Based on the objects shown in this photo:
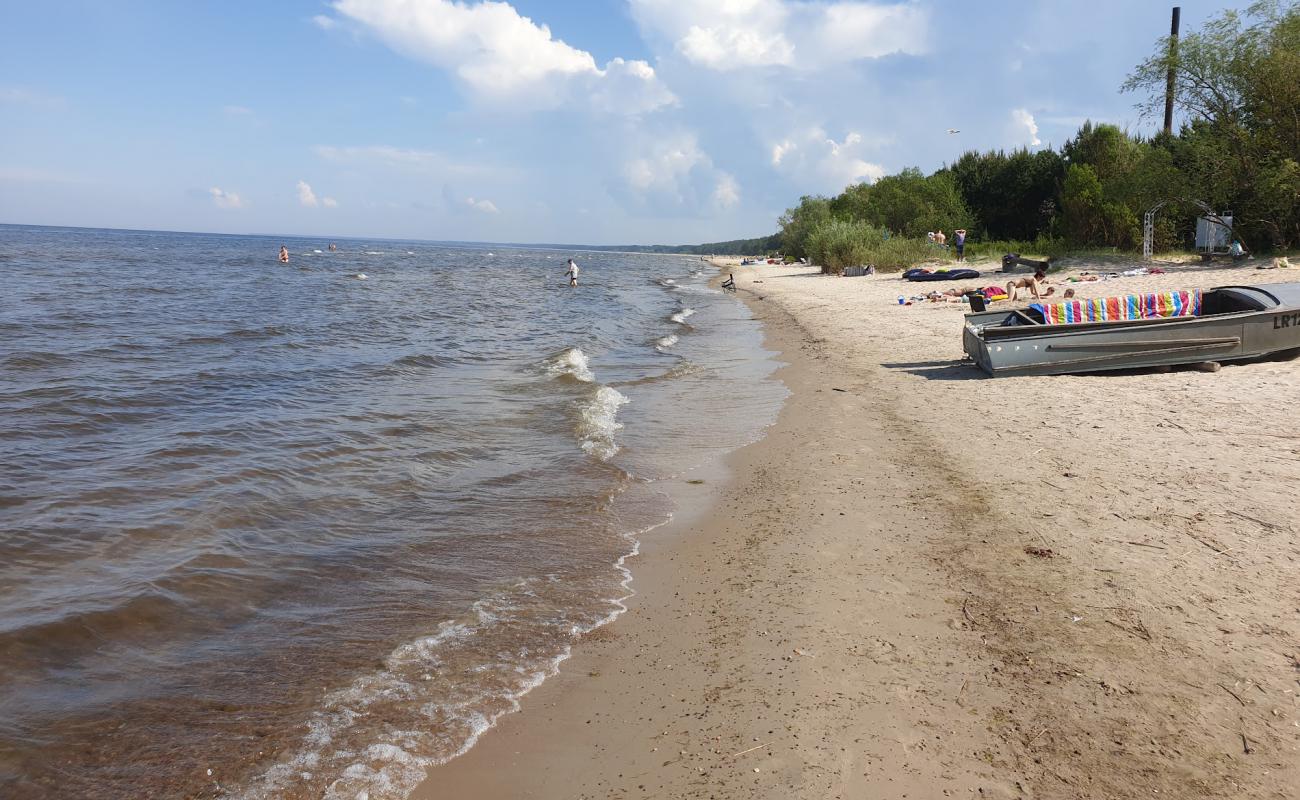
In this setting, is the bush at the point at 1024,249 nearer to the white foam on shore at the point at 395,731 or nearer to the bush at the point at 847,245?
the bush at the point at 847,245

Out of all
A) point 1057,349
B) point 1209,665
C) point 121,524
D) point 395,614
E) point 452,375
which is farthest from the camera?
point 452,375

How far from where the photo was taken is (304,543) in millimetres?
6355

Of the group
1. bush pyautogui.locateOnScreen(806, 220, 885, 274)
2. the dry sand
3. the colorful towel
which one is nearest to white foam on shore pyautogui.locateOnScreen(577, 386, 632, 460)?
the dry sand

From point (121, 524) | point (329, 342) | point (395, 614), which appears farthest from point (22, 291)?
point (395, 614)

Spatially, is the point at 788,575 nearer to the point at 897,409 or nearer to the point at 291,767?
the point at 291,767

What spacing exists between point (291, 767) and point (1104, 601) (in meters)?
4.37

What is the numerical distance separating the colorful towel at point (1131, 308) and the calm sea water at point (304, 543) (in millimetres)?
4416

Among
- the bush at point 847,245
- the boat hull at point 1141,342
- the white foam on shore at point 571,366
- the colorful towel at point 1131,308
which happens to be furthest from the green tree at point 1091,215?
the white foam on shore at point 571,366

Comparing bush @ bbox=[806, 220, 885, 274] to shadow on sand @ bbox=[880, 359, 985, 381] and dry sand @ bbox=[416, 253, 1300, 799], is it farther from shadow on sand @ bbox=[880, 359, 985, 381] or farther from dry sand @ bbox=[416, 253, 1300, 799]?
dry sand @ bbox=[416, 253, 1300, 799]

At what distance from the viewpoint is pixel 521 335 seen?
21.2 m

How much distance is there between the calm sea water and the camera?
12.4 ft

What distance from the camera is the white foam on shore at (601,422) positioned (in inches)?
363

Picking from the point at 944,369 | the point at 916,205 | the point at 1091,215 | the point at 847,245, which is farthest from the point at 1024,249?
the point at 944,369

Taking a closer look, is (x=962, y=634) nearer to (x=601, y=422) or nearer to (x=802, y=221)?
(x=601, y=422)
